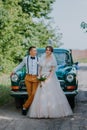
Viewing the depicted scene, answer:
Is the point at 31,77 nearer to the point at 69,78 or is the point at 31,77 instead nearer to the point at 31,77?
the point at 31,77

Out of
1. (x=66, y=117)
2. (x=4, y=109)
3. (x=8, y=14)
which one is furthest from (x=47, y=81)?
(x=8, y=14)

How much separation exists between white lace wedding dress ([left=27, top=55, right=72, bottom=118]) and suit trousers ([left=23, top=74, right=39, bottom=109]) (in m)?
0.19

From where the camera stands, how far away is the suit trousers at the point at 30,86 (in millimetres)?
11930

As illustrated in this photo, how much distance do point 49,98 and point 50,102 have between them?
12 centimetres

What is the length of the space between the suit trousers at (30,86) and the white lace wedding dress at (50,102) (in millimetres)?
191

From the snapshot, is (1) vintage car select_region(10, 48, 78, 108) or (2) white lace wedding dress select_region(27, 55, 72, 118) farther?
(1) vintage car select_region(10, 48, 78, 108)

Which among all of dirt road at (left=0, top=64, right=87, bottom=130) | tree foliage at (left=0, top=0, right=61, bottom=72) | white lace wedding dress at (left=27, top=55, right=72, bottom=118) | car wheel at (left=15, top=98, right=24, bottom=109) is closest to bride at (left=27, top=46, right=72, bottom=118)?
white lace wedding dress at (left=27, top=55, right=72, bottom=118)

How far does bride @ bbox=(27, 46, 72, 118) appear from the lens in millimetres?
11469

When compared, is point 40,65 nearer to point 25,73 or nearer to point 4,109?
point 25,73

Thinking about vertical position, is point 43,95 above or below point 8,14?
below

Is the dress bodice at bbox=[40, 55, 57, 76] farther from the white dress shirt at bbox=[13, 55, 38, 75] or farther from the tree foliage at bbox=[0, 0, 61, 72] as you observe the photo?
the tree foliage at bbox=[0, 0, 61, 72]

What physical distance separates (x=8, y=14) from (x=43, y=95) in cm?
1580

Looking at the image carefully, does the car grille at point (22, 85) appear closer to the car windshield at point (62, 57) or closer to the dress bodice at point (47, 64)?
the dress bodice at point (47, 64)

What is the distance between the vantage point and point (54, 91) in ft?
38.8
